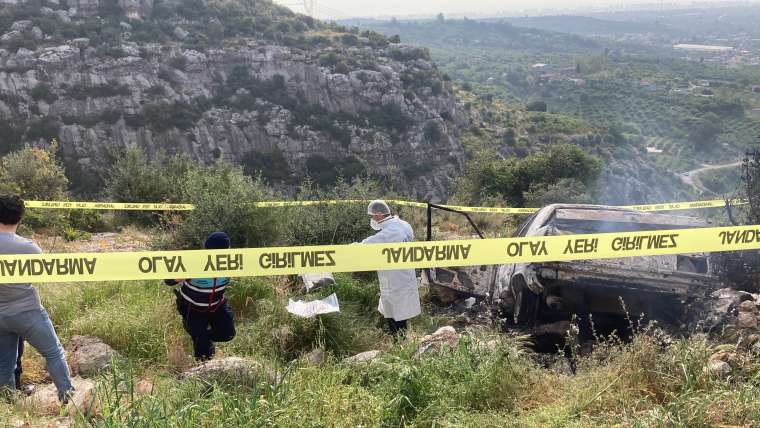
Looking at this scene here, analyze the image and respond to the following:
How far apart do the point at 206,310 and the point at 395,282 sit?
66.3 inches

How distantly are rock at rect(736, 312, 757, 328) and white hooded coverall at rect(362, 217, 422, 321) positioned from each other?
2.69 meters

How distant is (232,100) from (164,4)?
2230cm

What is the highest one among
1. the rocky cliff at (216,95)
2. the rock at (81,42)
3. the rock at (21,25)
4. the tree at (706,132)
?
the rock at (21,25)

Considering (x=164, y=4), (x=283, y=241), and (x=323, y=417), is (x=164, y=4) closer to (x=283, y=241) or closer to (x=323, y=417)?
(x=283, y=241)

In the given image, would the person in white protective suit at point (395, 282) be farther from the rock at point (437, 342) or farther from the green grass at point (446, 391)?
the green grass at point (446, 391)

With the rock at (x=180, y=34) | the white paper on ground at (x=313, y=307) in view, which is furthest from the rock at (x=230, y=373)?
the rock at (x=180, y=34)

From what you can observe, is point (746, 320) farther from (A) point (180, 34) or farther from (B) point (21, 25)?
(A) point (180, 34)

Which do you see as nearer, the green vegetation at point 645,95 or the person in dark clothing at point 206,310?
the person in dark clothing at point 206,310

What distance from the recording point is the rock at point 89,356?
3898 millimetres

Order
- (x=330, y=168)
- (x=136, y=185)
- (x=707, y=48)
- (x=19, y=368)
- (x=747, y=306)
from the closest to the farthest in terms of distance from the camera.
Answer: (x=19, y=368)
(x=747, y=306)
(x=136, y=185)
(x=330, y=168)
(x=707, y=48)

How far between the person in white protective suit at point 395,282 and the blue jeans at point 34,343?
250 cm

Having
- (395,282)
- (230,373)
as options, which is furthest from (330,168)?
(230,373)

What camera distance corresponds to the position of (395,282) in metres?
4.83

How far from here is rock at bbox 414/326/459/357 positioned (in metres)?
3.94
